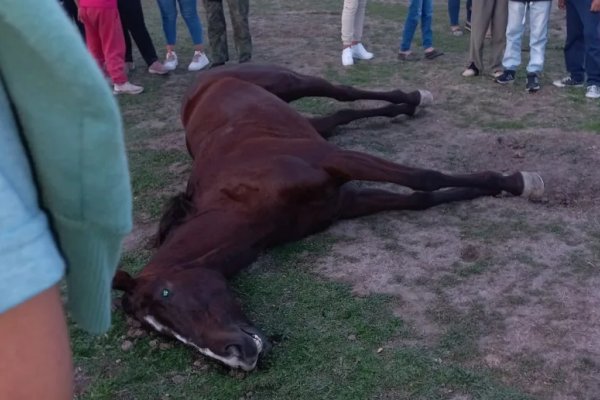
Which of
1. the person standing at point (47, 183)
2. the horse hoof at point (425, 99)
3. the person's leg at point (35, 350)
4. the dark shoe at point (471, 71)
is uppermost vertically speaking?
the person standing at point (47, 183)

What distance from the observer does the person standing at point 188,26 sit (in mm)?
7562

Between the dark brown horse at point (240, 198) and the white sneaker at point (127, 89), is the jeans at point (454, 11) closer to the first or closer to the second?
the white sneaker at point (127, 89)

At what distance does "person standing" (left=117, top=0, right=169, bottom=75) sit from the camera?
7418mm

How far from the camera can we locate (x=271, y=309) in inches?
131

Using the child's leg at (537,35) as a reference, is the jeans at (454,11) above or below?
below

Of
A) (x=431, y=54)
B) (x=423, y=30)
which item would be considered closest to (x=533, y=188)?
(x=431, y=54)

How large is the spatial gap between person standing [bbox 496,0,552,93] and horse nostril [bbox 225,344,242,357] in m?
4.32

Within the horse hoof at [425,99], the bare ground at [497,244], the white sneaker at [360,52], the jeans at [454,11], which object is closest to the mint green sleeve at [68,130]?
the bare ground at [497,244]

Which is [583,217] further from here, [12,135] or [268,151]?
[12,135]

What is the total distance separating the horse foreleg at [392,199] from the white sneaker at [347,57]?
3.43m

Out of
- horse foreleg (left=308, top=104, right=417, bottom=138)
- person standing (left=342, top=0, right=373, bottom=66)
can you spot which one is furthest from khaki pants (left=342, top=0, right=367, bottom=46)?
horse foreleg (left=308, top=104, right=417, bottom=138)

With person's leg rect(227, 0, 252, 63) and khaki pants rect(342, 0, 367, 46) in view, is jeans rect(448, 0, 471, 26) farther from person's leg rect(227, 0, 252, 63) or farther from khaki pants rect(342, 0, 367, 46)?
person's leg rect(227, 0, 252, 63)

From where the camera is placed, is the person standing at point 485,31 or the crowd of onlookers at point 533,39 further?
the person standing at point 485,31

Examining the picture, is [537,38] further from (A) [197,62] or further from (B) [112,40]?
(B) [112,40]
